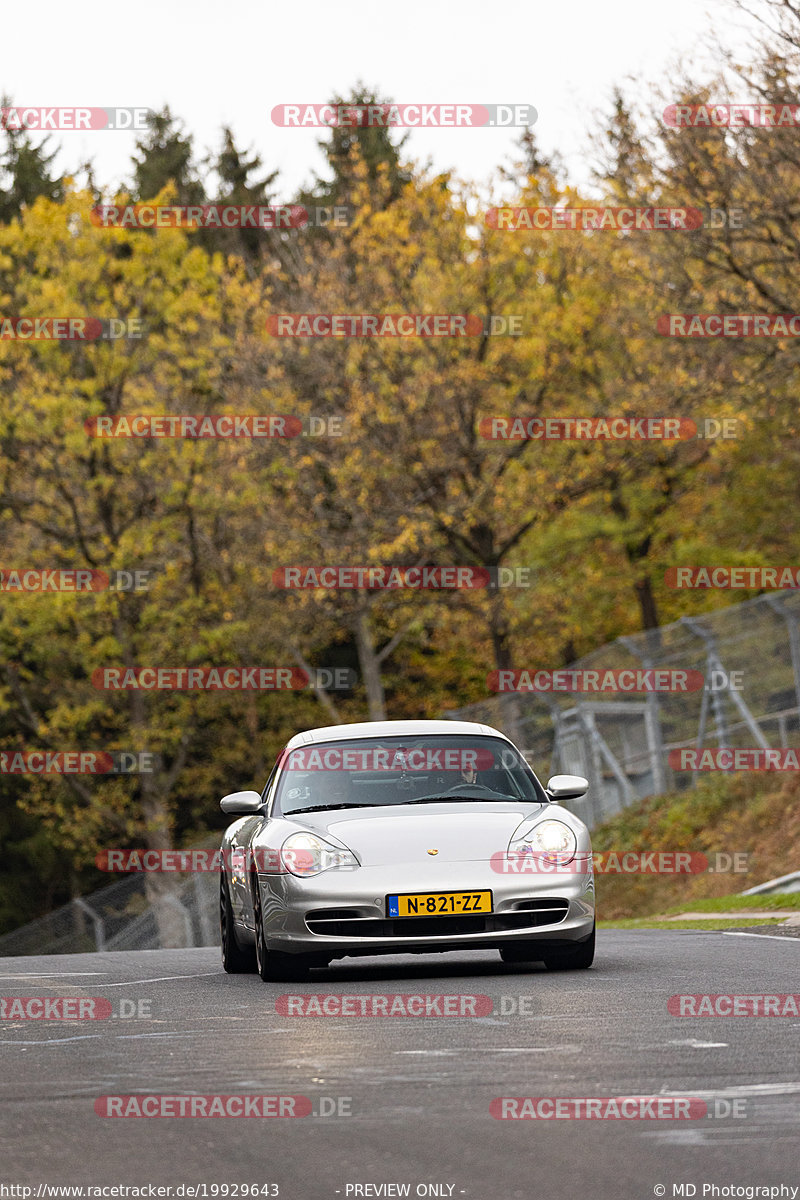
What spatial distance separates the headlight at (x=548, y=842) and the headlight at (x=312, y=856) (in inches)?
38.9

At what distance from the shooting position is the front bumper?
10.7 m

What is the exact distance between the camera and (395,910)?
10.7m

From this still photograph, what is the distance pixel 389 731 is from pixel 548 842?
178 centimetres

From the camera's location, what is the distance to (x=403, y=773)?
12008 millimetres

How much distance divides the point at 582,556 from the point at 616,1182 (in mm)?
42589

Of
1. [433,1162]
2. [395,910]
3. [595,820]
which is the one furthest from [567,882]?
[595,820]

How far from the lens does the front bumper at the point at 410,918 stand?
35.2ft
